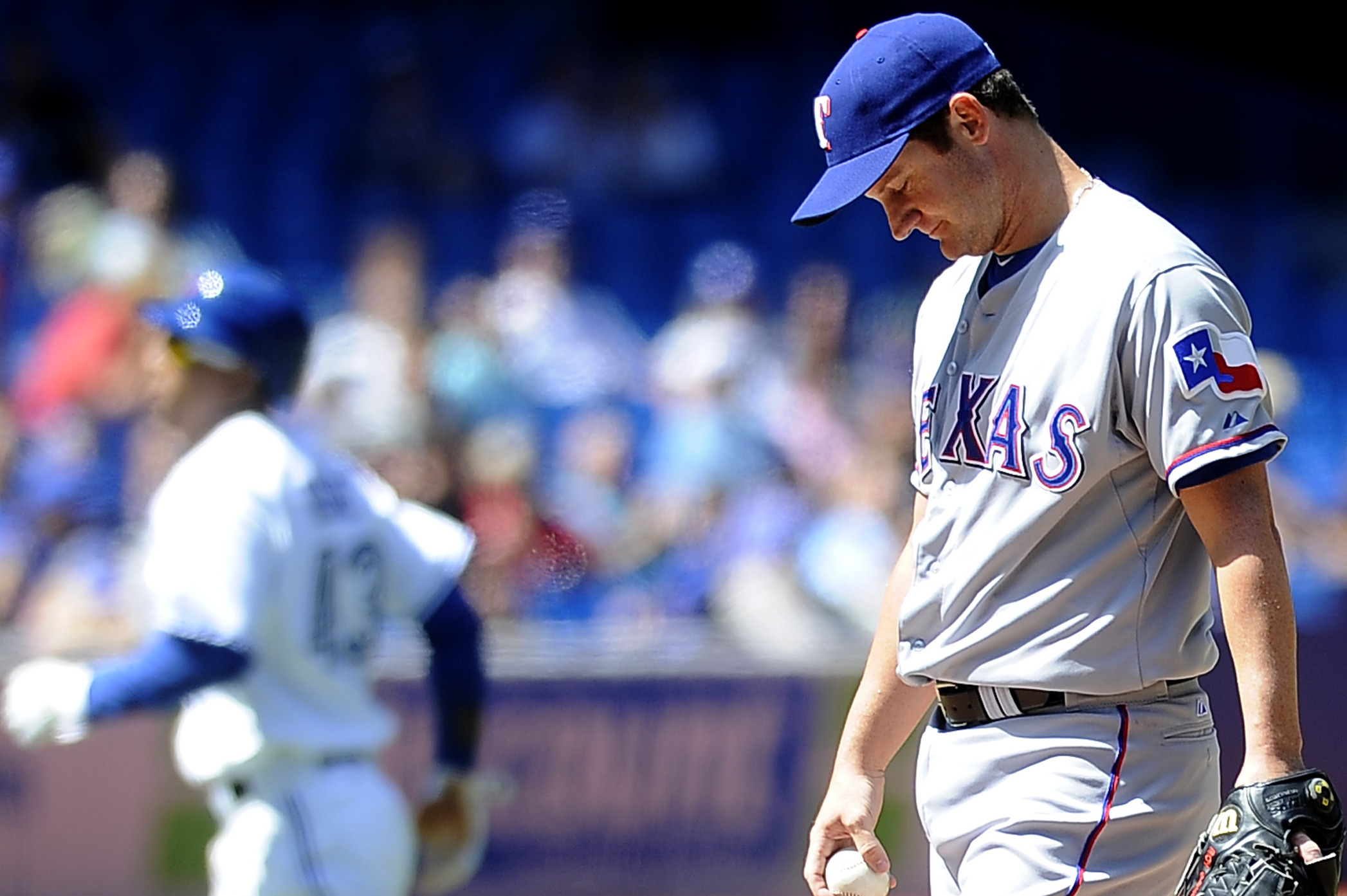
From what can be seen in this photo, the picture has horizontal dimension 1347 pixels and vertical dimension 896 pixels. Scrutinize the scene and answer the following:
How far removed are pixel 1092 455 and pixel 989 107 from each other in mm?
455

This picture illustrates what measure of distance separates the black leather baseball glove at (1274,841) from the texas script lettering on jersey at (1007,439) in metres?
0.43

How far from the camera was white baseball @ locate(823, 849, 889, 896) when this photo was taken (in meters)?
2.31

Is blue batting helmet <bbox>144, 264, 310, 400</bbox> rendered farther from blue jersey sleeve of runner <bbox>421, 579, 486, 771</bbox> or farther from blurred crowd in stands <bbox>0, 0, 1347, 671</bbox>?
blurred crowd in stands <bbox>0, 0, 1347, 671</bbox>

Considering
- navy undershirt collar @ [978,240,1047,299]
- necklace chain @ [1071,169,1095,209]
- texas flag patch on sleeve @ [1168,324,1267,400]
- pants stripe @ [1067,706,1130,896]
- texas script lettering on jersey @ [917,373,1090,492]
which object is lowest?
pants stripe @ [1067,706,1130,896]

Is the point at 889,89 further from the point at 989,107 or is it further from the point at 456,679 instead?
the point at 456,679

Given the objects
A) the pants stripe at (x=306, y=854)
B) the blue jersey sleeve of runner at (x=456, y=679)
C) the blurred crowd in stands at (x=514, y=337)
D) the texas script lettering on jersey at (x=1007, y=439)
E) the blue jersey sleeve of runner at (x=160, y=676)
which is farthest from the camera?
the blurred crowd in stands at (x=514, y=337)

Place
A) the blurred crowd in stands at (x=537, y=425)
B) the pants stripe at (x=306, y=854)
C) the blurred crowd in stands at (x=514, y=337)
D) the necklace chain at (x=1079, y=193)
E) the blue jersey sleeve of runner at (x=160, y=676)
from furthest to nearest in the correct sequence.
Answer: the blurred crowd in stands at (x=514, y=337) → the blurred crowd in stands at (x=537, y=425) → the pants stripe at (x=306, y=854) → the blue jersey sleeve of runner at (x=160, y=676) → the necklace chain at (x=1079, y=193)

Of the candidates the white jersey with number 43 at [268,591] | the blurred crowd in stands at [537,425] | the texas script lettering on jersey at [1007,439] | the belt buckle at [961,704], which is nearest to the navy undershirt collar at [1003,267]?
the texas script lettering on jersey at [1007,439]

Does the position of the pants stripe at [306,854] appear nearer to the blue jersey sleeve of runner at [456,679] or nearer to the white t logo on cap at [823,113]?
the blue jersey sleeve of runner at [456,679]

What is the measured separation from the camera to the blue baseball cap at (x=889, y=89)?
84.0 inches

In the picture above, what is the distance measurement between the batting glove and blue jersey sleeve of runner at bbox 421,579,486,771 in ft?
2.33

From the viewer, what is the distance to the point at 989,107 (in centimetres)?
217

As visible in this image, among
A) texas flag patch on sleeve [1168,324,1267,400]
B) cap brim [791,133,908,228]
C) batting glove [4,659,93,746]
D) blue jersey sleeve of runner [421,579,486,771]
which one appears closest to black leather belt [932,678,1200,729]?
texas flag patch on sleeve [1168,324,1267,400]

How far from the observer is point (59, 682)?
3041 mm
